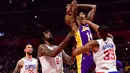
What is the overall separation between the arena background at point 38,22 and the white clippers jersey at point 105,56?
14.6m

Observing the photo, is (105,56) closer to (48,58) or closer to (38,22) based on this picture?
(48,58)

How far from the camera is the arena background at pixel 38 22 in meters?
20.6

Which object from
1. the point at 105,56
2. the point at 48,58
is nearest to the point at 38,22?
the point at 48,58

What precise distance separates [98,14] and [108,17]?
0.74 metres

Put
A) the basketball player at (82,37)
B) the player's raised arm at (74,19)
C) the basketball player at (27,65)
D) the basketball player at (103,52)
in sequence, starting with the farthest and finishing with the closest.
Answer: the basketball player at (27,65)
the basketball player at (82,37)
the player's raised arm at (74,19)
the basketball player at (103,52)

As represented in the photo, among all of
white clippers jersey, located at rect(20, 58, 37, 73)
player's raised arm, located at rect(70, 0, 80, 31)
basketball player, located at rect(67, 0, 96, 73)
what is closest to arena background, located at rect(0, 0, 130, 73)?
white clippers jersey, located at rect(20, 58, 37, 73)

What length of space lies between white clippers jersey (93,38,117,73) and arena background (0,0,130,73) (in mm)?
14603

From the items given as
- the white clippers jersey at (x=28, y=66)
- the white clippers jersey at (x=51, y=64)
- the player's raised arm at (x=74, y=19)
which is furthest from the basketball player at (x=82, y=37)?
the white clippers jersey at (x=28, y=66)

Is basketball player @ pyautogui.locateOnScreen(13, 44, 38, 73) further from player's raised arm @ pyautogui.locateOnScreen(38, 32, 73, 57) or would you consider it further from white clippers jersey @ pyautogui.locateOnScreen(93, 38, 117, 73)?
white clippers jersey @ pyautogui.locateOnScreen(93, 38, 117, 73)

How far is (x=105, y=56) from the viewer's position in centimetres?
476

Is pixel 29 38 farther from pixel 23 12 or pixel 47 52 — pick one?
pixel 47 52

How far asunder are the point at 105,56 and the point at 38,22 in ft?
62.4

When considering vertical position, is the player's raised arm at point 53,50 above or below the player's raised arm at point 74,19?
below

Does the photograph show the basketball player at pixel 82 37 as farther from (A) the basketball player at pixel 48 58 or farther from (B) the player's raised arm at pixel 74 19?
(A) the basketball player at pixel 48 58
